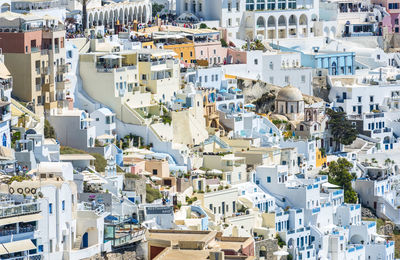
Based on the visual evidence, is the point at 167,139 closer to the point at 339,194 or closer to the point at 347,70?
the point at 339,194

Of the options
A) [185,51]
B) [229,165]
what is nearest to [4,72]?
[229,165]

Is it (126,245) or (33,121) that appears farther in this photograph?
(33,121)

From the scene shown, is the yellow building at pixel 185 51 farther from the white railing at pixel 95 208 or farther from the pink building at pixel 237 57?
the white railing at pixel 95 208

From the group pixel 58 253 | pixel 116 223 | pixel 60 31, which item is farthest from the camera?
pixel 60 31

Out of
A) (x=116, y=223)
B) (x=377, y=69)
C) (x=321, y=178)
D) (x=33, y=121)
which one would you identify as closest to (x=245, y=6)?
(x=377, y=69)

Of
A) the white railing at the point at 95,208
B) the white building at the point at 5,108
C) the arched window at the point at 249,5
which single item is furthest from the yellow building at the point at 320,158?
the white railing at the point at 95,208

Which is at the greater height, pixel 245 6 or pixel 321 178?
pixel 245 6
